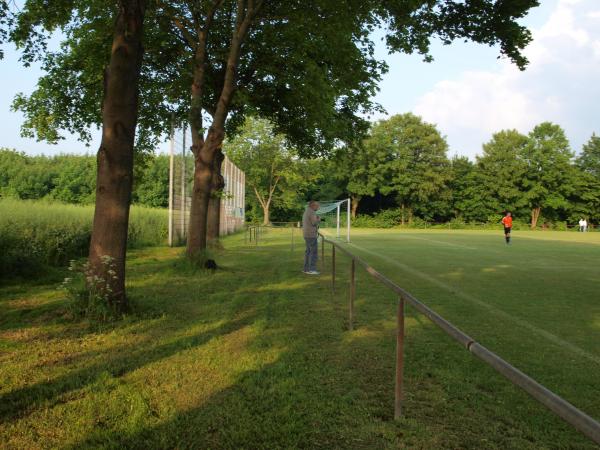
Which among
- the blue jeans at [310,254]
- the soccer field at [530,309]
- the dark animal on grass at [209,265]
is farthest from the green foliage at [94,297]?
the blue jeans at [310,254]

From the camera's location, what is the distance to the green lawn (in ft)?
10.7

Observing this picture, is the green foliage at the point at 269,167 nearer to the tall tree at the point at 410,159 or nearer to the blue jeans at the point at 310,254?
the tall tree at the point at 410,159

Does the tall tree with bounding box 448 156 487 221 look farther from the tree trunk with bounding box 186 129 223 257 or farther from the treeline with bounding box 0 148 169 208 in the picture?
the tree trunk with bounding box 186 129 223 257

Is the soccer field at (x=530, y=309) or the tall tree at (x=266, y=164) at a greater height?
the tall tree at (x=266, y=164)

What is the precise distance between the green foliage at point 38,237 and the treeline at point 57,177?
4449 centimetres

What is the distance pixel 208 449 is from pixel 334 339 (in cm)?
292

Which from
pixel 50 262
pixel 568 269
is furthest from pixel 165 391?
pixel 568 269

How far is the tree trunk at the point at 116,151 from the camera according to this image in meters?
6.55

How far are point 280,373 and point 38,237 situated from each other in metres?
9.64

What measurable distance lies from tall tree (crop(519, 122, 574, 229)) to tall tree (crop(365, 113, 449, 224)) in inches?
447

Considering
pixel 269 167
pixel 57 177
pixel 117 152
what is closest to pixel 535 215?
pixel 269 167

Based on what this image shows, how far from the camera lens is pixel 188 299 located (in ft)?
26.8

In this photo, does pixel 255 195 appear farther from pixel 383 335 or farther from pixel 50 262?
pixel 383 335

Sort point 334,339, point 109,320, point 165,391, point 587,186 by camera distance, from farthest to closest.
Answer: point 587,186, point 109,320, point 334,339, point 165,391
